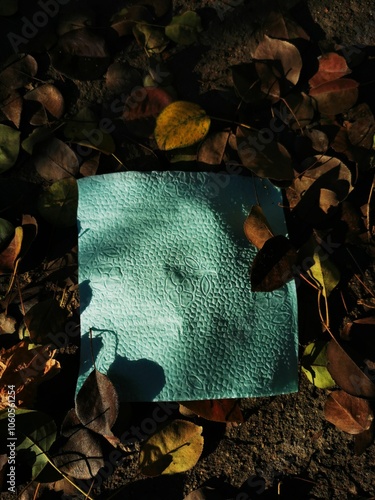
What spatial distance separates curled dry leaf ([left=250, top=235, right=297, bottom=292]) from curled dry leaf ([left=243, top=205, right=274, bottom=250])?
2 centimetres

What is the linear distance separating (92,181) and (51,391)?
17.3 inches

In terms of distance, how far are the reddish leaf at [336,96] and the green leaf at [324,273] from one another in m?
0.30

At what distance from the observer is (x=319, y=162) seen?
1.13 metres

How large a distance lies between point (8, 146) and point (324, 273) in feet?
2.28

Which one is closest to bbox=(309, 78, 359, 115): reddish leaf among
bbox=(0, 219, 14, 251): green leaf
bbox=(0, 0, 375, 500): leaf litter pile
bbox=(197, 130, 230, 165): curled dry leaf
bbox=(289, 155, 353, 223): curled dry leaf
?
bbox=(0, 0, 375, 500): leaf litter pile

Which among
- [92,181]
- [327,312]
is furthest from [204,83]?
[327,312]

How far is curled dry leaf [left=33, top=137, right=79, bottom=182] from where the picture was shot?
3.79ft

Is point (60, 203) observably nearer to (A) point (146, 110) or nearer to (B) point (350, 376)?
(A) point (146, 110)

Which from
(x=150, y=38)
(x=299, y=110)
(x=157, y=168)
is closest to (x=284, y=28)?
(x=299, y=110)

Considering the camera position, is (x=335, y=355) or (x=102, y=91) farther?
→ (x=102, y=91)

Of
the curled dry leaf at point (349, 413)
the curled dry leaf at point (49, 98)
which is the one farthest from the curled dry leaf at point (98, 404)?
the curled dry leaf at point (49, 98)

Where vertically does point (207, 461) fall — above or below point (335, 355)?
below

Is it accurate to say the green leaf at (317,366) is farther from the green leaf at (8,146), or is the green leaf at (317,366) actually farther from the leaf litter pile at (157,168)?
the green leaf at (8,146)

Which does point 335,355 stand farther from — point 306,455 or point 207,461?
point 207,461
